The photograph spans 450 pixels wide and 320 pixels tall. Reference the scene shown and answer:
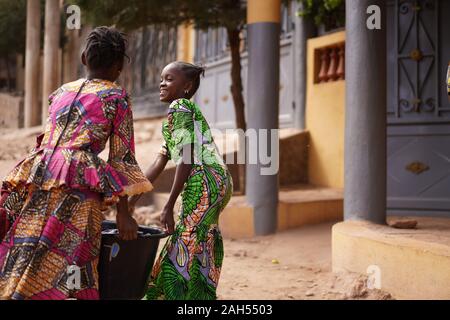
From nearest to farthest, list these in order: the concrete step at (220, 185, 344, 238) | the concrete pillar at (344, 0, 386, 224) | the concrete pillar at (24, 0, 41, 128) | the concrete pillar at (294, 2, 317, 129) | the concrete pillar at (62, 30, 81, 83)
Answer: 1. the concrete pillar at (344, 0, 386, 224)
2. the concrete step at (220, 185, 344, 238)
3. the concrete pillar at (294, 2, 317, 129)
4. the concrete pillar at (24, 0, 41, 128)
5. the concrete pillar at (62, 30, 81, 83)

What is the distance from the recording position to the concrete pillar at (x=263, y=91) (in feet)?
23.3

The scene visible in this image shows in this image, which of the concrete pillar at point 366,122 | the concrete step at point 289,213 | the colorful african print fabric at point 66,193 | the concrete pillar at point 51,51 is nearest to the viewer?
the colorful african print fabric at point 66,193

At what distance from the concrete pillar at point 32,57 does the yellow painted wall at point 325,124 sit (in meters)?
6.66

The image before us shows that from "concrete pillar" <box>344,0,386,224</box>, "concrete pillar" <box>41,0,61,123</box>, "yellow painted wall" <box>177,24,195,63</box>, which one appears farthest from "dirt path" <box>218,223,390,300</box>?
"yellow painted wall" <box>177,24,195,63</box>

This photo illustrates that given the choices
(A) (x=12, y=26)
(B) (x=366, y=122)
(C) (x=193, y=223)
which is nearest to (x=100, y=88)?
(C) (x=193, y=223)

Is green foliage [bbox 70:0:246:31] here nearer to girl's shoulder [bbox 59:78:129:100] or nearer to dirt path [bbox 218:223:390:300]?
dirt path [bbox 218:223:390:300]

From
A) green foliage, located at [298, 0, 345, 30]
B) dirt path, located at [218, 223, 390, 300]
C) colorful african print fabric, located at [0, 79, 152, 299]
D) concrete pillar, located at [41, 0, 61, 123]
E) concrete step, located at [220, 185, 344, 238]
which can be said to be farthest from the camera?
concrete pillar, located at [41, 0, 61, 123]

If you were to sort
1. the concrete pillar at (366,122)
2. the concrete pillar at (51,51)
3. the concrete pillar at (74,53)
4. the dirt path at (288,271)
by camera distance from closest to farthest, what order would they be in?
the dirt path at (288,271) → the concrete pillar at (366,122) → the concrete pillar at (51,51) → the concrete pillar at (74,53)

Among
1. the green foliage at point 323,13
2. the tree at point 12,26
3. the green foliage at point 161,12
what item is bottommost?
the green foliage at point 161,12

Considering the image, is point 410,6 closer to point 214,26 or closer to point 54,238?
point 214,26

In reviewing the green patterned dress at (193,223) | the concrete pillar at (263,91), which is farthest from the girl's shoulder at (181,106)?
the concrete pillar at (263,91)

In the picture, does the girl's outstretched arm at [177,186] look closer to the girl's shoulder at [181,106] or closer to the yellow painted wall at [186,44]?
the girl's shoulder at [181,106]

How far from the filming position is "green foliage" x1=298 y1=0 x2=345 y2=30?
8.60 m
